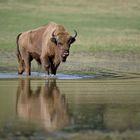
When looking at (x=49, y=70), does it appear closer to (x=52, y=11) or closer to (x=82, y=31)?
(x=82, y=31)

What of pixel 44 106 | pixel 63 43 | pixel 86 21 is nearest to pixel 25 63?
pixel 63 43

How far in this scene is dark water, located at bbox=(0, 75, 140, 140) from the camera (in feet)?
30.0

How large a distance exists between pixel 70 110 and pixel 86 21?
1186 inches

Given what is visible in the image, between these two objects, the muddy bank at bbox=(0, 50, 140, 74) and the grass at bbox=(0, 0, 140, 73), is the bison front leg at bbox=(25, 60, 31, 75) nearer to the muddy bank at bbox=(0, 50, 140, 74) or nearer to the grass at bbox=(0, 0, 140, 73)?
the muddy bank at bbox=(0, 50, 140, 74)

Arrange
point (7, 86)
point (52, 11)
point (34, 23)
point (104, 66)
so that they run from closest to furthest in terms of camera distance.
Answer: point (7, 86) → point (104, 66) → point (34, 23) → point (52, 11)

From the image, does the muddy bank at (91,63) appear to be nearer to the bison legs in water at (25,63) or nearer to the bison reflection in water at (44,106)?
the bison legs in water at (25,63)

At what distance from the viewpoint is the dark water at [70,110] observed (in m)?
9.14

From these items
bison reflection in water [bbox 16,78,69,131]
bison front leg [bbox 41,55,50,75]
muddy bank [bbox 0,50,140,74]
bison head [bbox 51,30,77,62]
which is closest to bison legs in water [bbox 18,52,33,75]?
muddy bank [bbox 0,50,140,74]

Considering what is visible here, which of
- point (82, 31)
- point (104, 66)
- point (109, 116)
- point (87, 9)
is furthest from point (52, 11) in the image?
point (109, 116)

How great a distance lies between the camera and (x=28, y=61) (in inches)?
845

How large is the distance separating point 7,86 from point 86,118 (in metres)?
5.67

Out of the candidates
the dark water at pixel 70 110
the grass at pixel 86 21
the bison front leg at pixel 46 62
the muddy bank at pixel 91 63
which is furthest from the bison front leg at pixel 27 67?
the grass at pixel 86 21

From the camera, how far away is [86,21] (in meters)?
41.2

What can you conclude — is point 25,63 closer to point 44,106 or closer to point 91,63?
point 91,63
